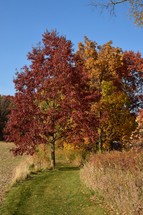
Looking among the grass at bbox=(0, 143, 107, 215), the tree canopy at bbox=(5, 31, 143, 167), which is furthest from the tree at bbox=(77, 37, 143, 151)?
the grass at bbox=(0, 143, 107, 215)

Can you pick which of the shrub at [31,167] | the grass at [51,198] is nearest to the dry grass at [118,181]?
the grass at [51,198]

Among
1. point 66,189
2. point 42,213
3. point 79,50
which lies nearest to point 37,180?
point 66,189

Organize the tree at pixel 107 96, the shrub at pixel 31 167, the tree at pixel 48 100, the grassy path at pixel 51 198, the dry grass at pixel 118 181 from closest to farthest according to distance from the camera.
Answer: the dry grass at pixel 118 181
the grassy path at pixel 51 198
the shrub at pixel 31 167
the tree at pixel 48 100
the tree at pixel 107 96

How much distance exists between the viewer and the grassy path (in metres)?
11.4

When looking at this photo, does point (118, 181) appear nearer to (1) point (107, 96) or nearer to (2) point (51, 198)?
(2) point (51, 198)

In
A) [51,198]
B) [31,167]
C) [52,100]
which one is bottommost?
[51,198]

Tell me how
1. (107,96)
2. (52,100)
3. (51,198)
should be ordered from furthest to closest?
(107,96), (52,100), (51,198)

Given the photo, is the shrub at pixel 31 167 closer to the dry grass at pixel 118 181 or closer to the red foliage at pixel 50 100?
the red foliage at pixel 50 100

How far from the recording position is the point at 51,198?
13.2m

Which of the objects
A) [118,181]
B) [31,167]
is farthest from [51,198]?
[31,167]

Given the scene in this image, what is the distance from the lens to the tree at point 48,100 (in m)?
20.1

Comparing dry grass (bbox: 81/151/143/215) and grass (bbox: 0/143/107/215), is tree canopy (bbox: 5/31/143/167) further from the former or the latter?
dry grass (bbox: 81/151/143/215)

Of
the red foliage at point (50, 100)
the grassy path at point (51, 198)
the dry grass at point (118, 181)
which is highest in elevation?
the red foliage at point (50, 100)

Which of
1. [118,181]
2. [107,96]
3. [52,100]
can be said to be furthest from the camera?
[107,96]
